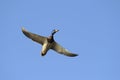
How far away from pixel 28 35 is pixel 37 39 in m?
0.97

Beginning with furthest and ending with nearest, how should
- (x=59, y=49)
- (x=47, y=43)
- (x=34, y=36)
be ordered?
(x=59, y=49) < (x=34, y=36) < (x=47, y=43)

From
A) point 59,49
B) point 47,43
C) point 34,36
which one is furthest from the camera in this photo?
point 59,49

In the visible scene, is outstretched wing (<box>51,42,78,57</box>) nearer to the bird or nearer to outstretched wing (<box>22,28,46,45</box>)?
the bird

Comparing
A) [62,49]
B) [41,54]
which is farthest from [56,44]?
[41,54]

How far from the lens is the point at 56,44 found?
77.1 feet

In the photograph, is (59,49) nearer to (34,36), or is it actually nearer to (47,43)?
(47,43)

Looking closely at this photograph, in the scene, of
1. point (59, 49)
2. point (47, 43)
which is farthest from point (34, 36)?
point (59, 49)

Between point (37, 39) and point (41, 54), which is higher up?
point (37, 39)

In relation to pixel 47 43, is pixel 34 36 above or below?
above

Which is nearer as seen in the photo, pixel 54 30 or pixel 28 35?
pixel 54 30

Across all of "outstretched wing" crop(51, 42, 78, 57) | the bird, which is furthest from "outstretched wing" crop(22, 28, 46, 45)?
"outstretched wing" crop(51, 42, 78, 57)

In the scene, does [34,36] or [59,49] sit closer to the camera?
[34,36]

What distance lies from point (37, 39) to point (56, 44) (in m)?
1.93

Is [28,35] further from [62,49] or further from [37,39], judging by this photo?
[62,49]
